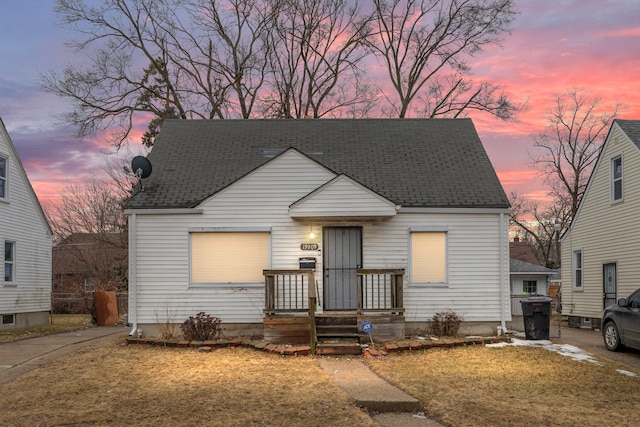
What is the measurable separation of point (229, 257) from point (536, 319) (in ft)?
23.6

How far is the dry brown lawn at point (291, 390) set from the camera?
775 cm

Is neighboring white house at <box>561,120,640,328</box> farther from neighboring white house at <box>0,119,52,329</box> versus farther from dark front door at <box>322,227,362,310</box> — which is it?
neighboring white house at <box>0,119,52,329</box>

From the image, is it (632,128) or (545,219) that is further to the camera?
(545,219)

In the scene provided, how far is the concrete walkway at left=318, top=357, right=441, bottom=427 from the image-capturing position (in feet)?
25.4

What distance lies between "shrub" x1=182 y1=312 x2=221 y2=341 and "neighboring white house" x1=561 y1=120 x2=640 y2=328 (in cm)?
1145

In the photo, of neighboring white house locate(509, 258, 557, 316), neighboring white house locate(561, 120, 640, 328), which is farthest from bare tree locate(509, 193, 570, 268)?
neighboring white house locate(561, 120, 640, 328)

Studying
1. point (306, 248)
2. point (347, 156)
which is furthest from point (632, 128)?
point (306, 248)

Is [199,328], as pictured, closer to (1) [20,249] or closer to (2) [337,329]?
(2) [337,329]

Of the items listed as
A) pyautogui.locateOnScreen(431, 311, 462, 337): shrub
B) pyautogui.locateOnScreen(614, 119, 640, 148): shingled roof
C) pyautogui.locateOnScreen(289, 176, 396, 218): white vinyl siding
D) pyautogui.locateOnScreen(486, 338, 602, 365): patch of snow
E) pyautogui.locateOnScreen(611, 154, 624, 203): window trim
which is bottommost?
pyautogui.locateOnScreen(486, 338, 602, 365): patch of snow

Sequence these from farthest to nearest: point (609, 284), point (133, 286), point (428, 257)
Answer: point (609, 284)
point (428, 257)
point (133, 286)

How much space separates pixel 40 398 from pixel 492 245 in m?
10.4

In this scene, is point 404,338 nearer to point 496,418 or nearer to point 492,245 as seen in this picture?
point 492,245

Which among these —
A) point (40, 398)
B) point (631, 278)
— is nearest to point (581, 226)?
point (631, 278)

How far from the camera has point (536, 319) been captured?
14688mm
